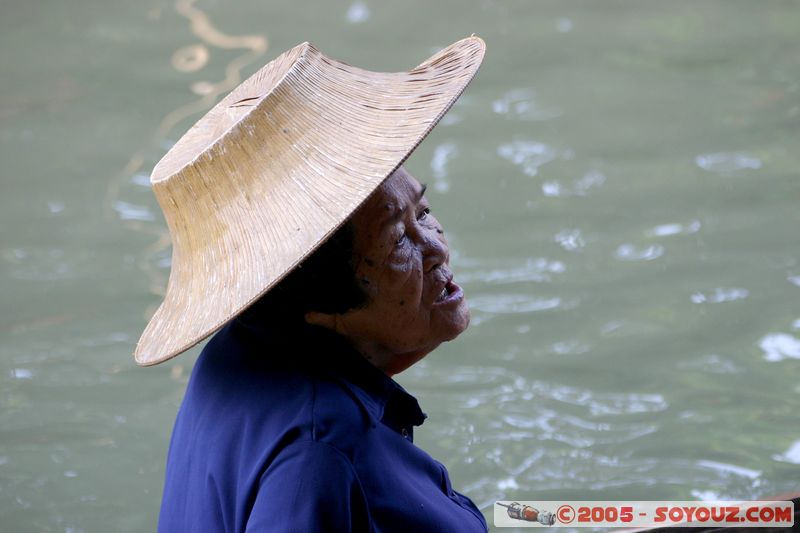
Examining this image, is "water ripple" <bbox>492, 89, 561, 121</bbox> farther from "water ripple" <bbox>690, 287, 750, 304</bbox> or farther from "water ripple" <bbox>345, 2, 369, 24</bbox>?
"water ripple" <bbox>690, 287, 750, 304</bbox>

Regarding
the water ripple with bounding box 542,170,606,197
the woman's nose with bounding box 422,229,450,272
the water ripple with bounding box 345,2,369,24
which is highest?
the woman's nose with bounding box 422,229,450,272

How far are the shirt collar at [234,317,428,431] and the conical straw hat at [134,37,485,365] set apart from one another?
0.33ft

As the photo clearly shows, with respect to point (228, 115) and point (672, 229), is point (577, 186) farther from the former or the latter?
point (228, 115)

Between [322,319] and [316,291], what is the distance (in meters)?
0.06

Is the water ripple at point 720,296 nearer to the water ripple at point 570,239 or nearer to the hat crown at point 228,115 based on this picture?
the water ripple at point 570,239

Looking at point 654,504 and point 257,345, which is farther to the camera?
point 654,504

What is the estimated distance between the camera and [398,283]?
1.81 metres

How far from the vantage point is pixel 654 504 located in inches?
138

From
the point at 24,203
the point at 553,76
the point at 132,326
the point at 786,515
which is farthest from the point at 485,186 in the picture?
the point at 786,515

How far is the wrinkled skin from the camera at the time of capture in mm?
1786

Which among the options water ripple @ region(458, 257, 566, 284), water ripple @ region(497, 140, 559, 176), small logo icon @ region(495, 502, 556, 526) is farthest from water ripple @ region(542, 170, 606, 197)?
small logo icon @ region(495, 502, 556, 526)

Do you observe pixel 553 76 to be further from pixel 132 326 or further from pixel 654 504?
pixel 654 504

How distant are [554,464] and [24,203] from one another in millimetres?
2979

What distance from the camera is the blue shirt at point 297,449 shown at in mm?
1501
